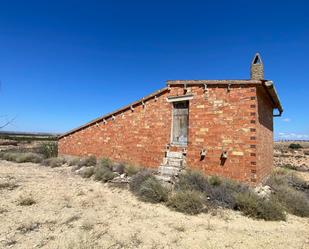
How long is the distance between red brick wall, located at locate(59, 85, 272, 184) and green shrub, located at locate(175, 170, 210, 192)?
780 millimetres

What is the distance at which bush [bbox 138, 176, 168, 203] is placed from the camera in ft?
24.4

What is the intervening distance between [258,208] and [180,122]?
5059 mm

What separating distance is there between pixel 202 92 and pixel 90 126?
7551 mm

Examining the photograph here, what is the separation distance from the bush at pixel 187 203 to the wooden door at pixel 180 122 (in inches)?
136

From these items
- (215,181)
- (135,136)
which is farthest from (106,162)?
(215,181)

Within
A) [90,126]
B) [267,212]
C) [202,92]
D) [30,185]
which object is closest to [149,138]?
[202,92]

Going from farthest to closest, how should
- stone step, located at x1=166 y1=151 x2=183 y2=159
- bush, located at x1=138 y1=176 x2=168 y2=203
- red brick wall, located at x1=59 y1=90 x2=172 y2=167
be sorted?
red brick wall, located at x1=59 y1=90 x2=172 y2=167 < stone step, located at x1=166 y1=151 x2=183 y2=159 < bush, located at x1=138 y1=176 x2=168 y2=203

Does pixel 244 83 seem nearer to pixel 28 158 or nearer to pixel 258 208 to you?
pixel 258 208

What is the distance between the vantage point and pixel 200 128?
9.48 m

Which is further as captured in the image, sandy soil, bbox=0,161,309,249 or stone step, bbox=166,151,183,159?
stone step, bbox=166,151,183,159

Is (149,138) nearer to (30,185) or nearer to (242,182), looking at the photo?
(242,182)

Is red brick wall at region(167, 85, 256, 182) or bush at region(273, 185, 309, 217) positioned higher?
red brick wall at region(167, 85, 256, 182)

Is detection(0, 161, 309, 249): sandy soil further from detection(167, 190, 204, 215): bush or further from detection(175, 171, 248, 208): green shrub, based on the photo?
detection(175, 171, 248, 208): green shrub

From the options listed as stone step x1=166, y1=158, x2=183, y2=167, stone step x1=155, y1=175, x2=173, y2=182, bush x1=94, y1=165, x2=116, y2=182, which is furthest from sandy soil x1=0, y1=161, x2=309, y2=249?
stone step x1=166, y1=158, x2=183, y2=167
